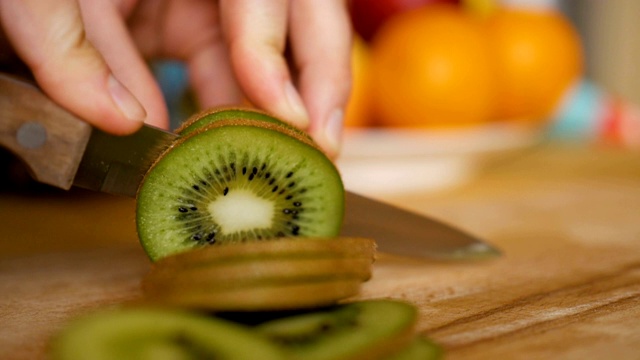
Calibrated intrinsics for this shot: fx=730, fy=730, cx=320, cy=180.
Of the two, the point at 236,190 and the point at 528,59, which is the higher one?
the point at 528,59

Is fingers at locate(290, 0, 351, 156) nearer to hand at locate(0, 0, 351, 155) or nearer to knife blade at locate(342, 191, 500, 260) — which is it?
hand at locate(0, 0, 351, 155)

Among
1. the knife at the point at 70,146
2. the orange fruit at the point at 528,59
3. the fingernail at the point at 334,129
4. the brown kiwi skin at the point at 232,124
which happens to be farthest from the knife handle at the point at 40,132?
the orange fruit at the point at 528,59

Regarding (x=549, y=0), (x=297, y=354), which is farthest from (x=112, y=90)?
(x=549, y=0)

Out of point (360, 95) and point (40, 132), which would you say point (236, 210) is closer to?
point (40, 132)

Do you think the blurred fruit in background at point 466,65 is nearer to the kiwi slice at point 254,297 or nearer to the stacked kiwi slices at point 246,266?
the stacked kiwi slices at point 246,266

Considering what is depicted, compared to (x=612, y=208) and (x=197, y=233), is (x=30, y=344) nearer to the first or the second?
(x=197, y=233)

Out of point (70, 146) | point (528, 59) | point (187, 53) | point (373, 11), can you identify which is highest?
point (373, 11)

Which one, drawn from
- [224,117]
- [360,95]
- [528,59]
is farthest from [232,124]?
[528,59]
